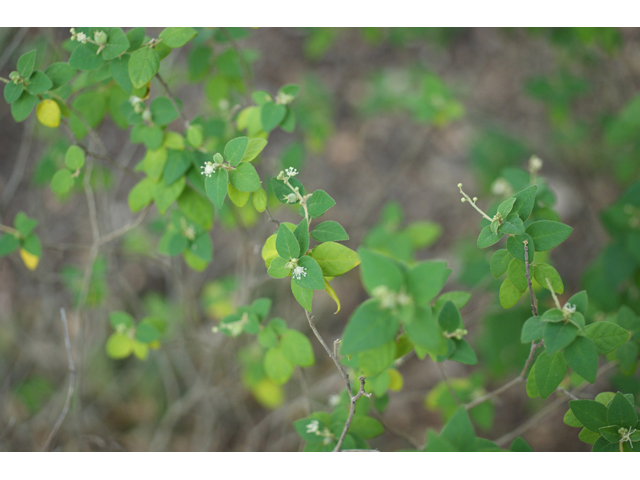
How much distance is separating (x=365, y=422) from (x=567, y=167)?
2469mm

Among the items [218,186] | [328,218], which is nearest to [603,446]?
[218,186]

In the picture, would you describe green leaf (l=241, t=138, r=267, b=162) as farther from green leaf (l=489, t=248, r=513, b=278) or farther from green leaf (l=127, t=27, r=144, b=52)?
green leaf (l=489, t=248, r=513, b=278)

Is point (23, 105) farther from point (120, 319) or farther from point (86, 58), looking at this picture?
point (120, 319)

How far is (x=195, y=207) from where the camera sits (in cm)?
128

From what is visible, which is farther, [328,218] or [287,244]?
[328,218]

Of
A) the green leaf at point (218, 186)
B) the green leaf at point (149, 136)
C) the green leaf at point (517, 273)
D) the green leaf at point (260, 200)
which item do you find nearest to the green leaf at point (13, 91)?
the green leaf at point (149, 136)

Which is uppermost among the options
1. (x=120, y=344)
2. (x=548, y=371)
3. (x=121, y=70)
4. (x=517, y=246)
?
(x=121, y=70)

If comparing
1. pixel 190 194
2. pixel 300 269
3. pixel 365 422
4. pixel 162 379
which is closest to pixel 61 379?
pixel 162 379

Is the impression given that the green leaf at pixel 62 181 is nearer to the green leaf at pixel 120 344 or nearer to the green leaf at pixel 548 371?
the green leaf at pixel 120 344

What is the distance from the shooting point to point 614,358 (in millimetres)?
1263

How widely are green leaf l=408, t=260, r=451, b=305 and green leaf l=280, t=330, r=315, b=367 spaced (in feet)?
1.64

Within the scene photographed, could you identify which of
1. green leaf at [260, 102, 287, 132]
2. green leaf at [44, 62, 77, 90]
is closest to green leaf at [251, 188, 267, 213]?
green leaf at [260, 102, 287, 132]

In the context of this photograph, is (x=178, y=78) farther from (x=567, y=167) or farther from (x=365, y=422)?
(x=567, y=167)

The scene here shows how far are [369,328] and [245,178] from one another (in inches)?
17.3
